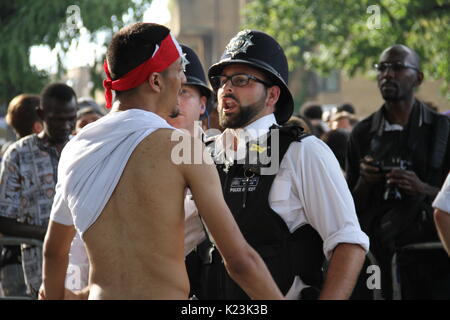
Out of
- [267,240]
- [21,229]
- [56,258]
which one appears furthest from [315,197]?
[21,229]

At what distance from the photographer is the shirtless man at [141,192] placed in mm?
3381

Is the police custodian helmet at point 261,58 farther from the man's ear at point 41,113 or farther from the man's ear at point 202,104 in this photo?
the man's ear at point 41,113

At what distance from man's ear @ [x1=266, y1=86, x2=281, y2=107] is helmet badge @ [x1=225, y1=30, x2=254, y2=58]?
9.3 inches

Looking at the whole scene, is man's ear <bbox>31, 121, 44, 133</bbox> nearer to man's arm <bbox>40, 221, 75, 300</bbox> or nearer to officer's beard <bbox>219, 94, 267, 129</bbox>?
officer's beard <bbox>219, 94, 267, 129</bbox>

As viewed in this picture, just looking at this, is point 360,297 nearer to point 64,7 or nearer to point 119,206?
point 119,206

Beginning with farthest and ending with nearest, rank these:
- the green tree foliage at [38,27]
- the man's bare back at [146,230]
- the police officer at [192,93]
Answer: the green tree foliage at [38,27] < the police officer at [192,93] < the man's bare back at [146,230]

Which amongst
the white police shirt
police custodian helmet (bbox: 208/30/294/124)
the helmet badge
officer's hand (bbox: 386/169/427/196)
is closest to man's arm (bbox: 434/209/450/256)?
the white police shirt

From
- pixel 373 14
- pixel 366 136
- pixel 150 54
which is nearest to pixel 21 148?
pixel 366 136

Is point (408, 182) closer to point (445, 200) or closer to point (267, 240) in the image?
point (445, 200)

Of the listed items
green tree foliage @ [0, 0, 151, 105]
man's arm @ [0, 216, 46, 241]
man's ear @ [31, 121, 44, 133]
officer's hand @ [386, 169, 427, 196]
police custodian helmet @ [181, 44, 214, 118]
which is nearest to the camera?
police custodian helmet @ [181, 44, 214, 118]

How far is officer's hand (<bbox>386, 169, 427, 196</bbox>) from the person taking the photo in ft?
21.9

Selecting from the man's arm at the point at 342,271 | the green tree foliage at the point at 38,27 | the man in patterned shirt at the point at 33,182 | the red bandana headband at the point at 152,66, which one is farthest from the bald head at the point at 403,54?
the green tree foliage at the point at 38,27

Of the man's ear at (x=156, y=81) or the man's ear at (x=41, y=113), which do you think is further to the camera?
the man's ear at (x=41, y=113)

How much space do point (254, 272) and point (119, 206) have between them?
23.1 inches
